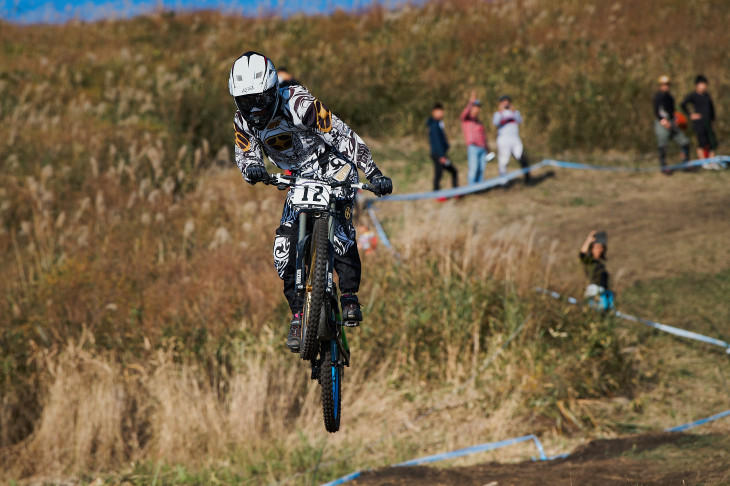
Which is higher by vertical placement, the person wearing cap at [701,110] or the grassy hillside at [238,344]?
the person wearing cap at [701,110]

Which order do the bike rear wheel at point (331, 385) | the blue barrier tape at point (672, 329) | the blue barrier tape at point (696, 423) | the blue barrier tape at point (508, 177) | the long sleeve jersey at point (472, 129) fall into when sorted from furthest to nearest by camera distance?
the blue barrier tape at point (508, 177) < the long sleeve jersey at point (472, 129) < the blue barrier tape at point (672, 329) < the blue barrier tape at point (696, 423) < the bike rear wheel at point (331, 385)

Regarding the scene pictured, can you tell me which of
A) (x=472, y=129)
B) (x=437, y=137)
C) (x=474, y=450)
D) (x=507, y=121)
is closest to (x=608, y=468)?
(x=474, y=450)

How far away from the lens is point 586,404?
45.9ft

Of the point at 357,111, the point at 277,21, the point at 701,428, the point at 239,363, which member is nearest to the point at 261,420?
the point at 239,363

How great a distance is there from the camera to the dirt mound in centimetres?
967

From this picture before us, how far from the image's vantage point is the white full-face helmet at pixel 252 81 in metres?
4.85

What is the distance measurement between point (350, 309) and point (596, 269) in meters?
8.66

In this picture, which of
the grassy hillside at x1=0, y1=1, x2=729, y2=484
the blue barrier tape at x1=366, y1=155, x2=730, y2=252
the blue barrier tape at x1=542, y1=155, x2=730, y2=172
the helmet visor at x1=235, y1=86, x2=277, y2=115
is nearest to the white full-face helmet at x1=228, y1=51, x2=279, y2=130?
the helmet visor at x1=235, y1=86, x2=277, y2=115

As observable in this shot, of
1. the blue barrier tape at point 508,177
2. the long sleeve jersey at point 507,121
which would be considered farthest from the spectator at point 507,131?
→ the blue barrier tape at point 508,177

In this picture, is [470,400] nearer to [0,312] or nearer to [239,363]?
[239,363]

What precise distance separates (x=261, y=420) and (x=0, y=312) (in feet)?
17.3

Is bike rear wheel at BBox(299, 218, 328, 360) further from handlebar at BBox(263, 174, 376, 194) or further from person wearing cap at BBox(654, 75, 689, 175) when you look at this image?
person wearing cap at BBox(654, 75, 689, 175)

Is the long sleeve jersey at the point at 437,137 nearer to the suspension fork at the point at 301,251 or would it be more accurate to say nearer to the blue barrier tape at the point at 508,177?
the blue barrier tape at the point at 508,177

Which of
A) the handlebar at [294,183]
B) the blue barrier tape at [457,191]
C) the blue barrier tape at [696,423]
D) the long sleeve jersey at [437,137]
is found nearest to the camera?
the handlebar at [294,183]
